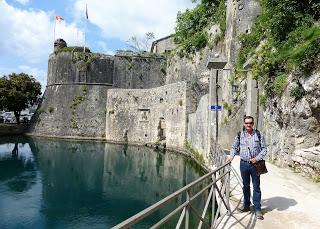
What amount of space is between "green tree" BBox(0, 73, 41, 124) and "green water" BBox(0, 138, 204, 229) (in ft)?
28.9

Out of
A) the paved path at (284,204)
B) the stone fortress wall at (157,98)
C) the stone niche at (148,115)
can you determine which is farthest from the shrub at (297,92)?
the stone niche at (148,115)

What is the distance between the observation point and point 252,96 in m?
12.6

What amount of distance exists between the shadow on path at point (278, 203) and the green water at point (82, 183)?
4.41m

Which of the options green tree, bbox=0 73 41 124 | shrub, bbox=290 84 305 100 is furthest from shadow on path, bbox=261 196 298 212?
green tree, bbox=0 73 41 124

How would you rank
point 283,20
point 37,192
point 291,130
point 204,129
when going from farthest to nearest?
point 204,129
point 37,192
point 283,20
point 291,130

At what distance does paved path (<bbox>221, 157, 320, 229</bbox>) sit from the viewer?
492cm

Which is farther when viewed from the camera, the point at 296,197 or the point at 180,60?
the point at 180,60

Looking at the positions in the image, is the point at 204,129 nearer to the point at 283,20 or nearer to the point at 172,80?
the point at 283,20

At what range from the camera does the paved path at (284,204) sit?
492 centimetres

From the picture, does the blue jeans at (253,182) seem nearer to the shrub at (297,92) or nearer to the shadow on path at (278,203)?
the shadow on path at (278,203)

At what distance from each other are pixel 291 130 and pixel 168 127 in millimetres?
17295

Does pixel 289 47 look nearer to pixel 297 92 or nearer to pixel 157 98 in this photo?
pixel 297 92

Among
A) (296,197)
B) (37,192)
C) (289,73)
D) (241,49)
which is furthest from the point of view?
(241,49)

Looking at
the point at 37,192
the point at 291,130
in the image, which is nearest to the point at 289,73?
the point at 291,130
